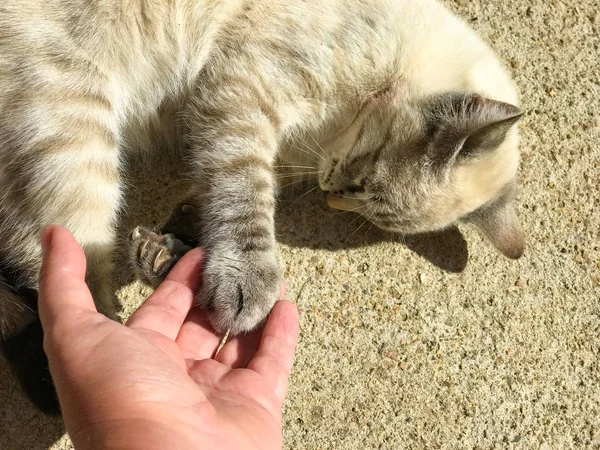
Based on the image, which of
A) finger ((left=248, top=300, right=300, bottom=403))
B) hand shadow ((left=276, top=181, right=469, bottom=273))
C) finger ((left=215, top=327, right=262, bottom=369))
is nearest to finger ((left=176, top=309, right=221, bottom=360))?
finger ((left=215, top=327, right=262, bottom=369))

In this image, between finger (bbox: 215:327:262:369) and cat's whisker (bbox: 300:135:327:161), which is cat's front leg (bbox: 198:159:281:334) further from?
cat's whisker (bbox: 300:135:327:161)

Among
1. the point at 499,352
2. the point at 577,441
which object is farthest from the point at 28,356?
the point at 577,441

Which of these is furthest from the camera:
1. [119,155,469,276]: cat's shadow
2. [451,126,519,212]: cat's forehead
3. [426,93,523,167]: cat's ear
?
[119,155,469,276]: cat's shadow

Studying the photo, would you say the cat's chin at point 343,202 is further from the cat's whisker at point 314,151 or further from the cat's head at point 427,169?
the cat's whisker at point 314,151

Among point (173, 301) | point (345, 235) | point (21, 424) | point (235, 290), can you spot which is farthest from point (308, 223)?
point (21, 424)

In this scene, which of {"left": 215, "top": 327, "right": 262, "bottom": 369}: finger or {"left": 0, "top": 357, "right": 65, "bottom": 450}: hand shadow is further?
{"left": 0, "top": 357, "right": 65, "bottom": 450}: hand shadow

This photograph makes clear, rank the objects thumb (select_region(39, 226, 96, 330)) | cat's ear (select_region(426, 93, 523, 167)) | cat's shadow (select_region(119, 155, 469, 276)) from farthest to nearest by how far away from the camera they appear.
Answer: cat's shadow (select_region(119, 155, 469, 276)) → cat's ear (select_region(426, 93, 523, 167)) → thumb (select_region(39, 226, 96, 330))

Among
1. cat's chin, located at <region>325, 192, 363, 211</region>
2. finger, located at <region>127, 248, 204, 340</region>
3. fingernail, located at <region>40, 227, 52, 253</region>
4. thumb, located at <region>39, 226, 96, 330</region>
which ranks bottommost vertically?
cat's chin, located at <region>325, 192, 363, 211</region>
